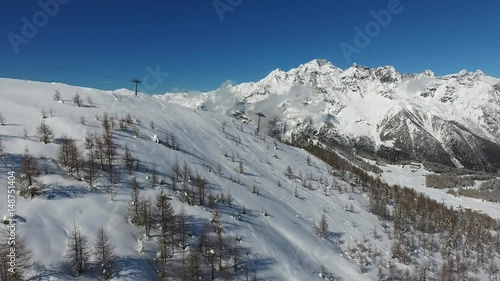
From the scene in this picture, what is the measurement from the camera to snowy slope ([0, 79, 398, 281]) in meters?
66.1

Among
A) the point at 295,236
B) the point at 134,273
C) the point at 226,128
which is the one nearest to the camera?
the point at 134,273

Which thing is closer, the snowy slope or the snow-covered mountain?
the snowy slope

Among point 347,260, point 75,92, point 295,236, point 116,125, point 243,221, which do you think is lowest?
point 347,260

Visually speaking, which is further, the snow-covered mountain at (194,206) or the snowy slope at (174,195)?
the snow-covered mountain at (194,206)

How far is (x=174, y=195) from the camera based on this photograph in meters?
92.1

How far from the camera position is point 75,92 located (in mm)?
142750

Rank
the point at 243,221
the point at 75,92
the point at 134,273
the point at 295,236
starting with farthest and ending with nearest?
the point at 75,92 → the point at 295,236 → the point at 243,221 → the point at 134,273

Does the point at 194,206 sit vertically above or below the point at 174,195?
below

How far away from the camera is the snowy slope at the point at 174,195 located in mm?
66062

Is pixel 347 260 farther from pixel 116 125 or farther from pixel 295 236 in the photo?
pixel 116 125

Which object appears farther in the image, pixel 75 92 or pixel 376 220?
pixel 376 220

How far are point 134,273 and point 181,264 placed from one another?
35.5ft

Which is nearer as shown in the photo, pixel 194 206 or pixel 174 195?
pixel 174 195

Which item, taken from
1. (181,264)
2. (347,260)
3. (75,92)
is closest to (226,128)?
(75,92)
